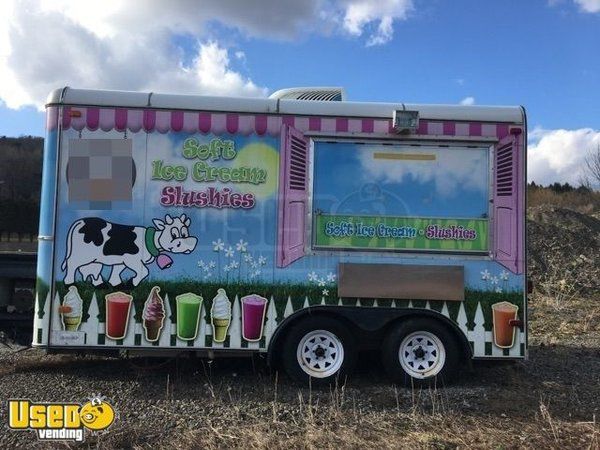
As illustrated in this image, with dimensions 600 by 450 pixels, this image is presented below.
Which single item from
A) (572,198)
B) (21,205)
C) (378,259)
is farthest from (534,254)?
(21,205)

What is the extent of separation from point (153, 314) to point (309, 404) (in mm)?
1851

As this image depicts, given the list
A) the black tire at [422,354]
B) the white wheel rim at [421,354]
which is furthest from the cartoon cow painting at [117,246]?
the white wheel rim at [421,354]

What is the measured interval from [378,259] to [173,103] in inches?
103

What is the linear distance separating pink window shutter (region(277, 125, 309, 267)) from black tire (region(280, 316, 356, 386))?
0.68 meters

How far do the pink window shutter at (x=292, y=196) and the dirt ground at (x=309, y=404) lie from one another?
4.55ft

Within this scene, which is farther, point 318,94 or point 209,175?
point 318,94

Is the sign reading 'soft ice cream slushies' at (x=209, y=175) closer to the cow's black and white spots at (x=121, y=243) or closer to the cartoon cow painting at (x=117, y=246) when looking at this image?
the cartoon cow painting at (x=117, y=246)

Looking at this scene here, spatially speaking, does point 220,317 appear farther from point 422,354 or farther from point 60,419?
point 422,354

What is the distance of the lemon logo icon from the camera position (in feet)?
15.3

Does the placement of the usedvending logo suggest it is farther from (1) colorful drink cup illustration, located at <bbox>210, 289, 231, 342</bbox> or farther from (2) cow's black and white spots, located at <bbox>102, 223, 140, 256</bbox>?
(2) cow's black and white spots, located at <bbox>102, 223, 140, 256</bbox>

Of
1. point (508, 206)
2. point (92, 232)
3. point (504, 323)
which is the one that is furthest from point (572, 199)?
point (92, 232)

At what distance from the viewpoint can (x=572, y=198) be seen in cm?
3525

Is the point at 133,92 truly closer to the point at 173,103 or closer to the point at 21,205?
the point at 173,103

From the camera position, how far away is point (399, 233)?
6.00 meters
